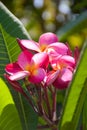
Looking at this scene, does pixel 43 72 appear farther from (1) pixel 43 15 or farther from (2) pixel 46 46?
(1) pixel 43 15

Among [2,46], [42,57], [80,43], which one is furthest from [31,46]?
[80,43]

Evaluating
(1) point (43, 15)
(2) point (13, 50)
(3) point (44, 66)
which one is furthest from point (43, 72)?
(1) point (43, 15)

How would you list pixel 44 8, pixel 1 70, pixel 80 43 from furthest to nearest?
pixel 44 8
pixel 80 43
pixel 1 70

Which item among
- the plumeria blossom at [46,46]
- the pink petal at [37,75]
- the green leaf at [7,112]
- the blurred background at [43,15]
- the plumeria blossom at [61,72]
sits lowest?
the blurred background at [43,15]

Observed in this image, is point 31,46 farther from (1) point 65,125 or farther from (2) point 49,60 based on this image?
(1) point 65,125

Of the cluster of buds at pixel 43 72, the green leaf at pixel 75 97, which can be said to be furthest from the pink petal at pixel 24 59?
the green leaf at pixel 75 97

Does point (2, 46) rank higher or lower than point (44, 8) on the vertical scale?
higher

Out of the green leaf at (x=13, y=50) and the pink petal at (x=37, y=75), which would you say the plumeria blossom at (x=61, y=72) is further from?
the green leaf at (x=13, y=50)
